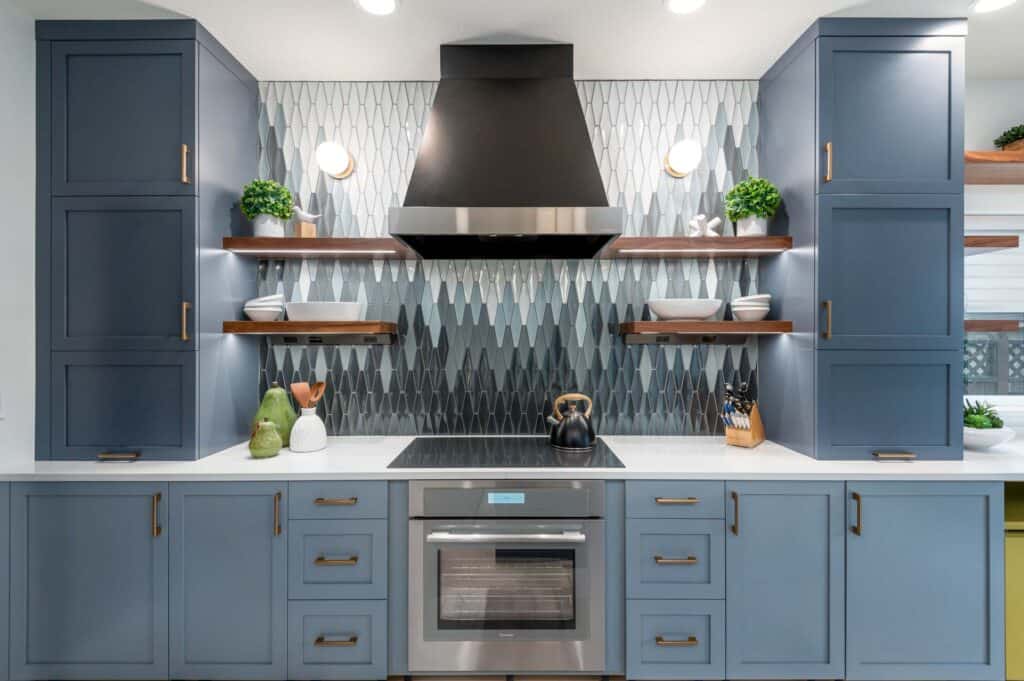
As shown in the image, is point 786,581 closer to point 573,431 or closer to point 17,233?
point 573,431

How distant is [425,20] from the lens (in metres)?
2.06

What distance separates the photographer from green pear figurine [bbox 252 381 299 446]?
2260 mm

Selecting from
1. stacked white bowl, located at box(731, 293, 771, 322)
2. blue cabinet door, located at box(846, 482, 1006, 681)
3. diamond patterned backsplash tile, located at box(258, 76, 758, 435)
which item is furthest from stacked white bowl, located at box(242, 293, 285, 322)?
blue cabinet door, located at box(846, 482, 1006, 681)

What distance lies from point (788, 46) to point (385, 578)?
269 cm

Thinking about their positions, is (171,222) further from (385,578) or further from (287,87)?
(385,578)

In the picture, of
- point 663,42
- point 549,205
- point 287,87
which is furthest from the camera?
point 287,87

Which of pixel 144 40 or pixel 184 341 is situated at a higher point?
pixel 144 40

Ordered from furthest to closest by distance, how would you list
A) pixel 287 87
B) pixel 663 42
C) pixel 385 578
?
1. pixel 287 87
2. pixel 663 42
3. pixel 385 578

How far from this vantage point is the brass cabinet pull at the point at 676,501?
73.1 inches

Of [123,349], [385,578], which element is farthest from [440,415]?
[123,349]

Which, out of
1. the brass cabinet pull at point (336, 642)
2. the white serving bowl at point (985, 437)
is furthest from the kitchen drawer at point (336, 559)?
the white serving bowl at point (985, 437)

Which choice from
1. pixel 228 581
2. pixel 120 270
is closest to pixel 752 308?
pixel 228 581

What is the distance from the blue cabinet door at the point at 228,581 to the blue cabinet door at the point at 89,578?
2.7 inches

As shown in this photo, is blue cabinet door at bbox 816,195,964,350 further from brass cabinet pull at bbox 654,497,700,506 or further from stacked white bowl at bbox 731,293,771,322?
brass cabinet pull at bbox 654,497,700,506
